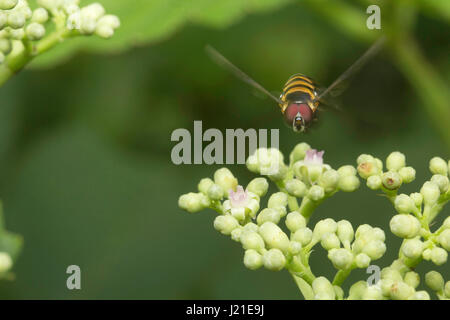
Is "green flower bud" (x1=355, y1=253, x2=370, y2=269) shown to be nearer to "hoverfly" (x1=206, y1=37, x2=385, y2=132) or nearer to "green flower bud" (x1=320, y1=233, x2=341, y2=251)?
"green flower bud" (x1=320, y1=233, x2=341, y2=251)

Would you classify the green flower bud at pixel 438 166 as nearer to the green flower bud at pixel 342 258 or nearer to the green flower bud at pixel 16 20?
the green flower bud at pixel 342 258

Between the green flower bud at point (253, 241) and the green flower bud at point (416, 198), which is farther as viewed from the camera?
the green flower bud at point (416, 198)

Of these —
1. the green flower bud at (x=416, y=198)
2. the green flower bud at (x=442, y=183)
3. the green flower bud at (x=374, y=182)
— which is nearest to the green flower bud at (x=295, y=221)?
the green flower bud at (x=374, y=182)

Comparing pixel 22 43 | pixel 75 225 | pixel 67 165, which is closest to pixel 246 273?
pixel 75 225

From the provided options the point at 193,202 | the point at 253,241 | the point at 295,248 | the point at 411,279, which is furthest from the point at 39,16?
the point at 411,279

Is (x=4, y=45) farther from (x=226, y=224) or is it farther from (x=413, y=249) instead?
(x=413, y=249)

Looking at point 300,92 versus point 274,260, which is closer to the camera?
point 274,260

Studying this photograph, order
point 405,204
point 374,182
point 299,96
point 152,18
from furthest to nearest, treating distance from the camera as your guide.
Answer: point 152,18, point 299,96, point 374,182, point 405,204

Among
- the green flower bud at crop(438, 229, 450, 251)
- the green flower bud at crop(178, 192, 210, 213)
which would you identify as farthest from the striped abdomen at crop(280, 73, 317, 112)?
the green flower bud at crop(438, 229, 450, 251)
